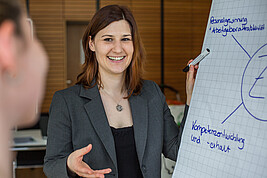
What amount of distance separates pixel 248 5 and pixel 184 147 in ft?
1.99

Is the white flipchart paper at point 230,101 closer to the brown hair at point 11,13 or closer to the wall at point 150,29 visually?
the brown hair at point 11,13

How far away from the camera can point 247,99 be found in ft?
3.93

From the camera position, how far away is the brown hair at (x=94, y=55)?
5.63 feet

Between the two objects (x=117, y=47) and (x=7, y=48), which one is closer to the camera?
(x=7, y=48)

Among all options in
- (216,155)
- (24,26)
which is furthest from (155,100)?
(24,26)

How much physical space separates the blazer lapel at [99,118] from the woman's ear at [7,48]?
126cm

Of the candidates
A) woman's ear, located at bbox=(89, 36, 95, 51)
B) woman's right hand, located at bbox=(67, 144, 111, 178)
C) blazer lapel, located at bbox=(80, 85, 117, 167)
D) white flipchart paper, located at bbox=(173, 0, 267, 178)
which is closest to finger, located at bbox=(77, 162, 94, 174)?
woman's right hand, located at bbox=(67, 144, 111, 178)

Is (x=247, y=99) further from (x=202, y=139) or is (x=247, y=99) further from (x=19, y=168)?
(x=19, y=168)

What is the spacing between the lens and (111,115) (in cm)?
177

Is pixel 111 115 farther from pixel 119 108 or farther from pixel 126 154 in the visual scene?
pixel 126 154

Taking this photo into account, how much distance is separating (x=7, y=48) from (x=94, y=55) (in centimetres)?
144

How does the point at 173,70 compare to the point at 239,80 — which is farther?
the point at 173,70

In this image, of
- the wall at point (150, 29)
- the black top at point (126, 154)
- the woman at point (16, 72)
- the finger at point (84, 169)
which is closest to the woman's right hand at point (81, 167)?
the finger at point (84, 169)

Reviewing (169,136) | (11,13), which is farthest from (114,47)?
(11,13)
